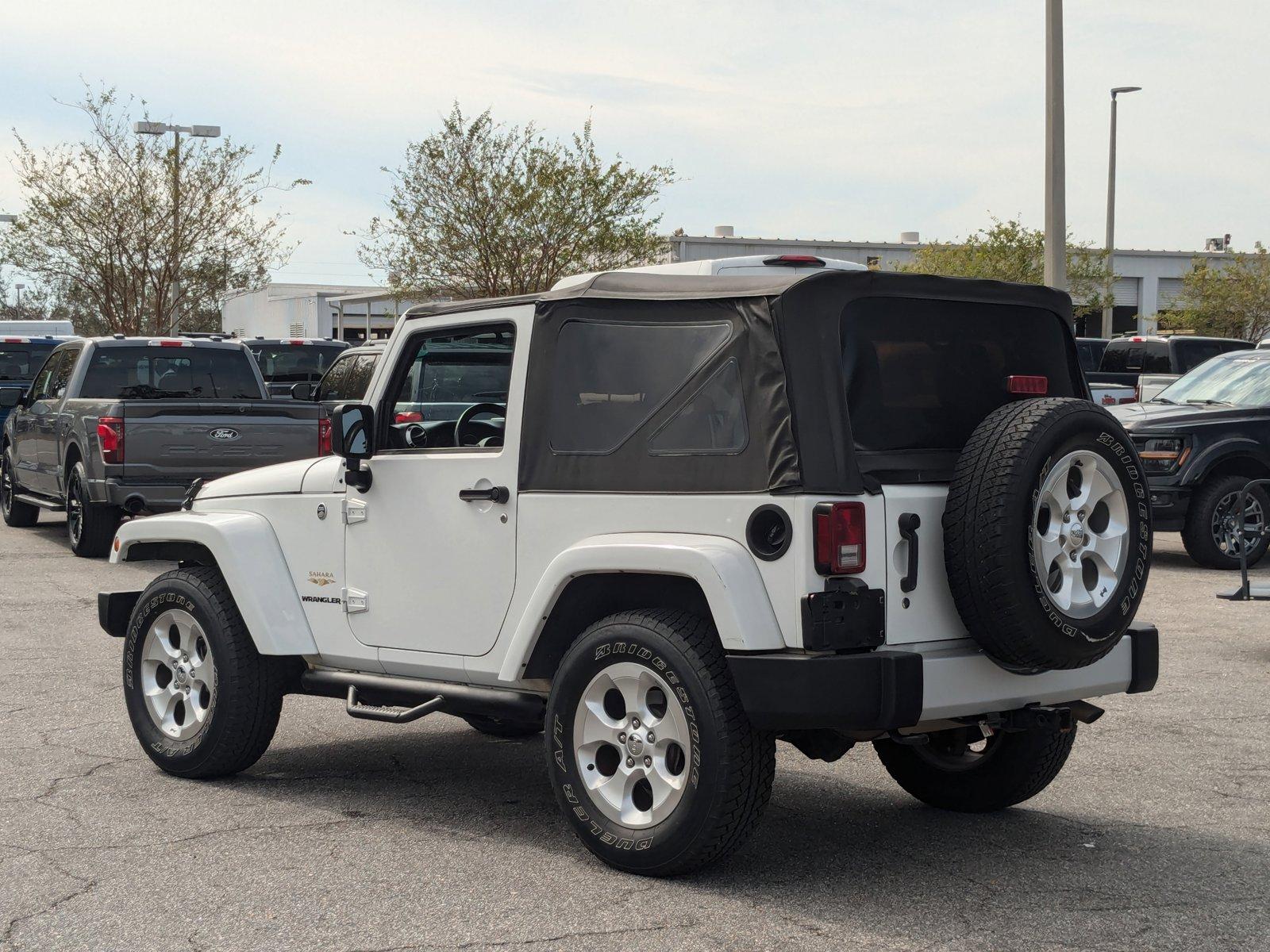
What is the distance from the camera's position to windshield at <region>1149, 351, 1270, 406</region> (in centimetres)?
1478

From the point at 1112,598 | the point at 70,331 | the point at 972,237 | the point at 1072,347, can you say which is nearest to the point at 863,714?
the point at 1112,598

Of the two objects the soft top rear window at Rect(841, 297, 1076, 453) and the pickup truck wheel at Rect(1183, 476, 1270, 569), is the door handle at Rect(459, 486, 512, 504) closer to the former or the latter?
the soft top rear window at Rect(841, 297, 1076, 453)

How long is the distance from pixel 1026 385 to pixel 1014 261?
4407cm

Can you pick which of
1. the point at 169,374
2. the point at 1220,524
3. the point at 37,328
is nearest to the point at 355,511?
the point at 1220,524

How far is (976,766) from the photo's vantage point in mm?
5914

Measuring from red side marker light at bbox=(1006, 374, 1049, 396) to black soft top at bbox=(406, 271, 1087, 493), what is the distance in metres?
0.05

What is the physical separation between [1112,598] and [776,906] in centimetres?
143

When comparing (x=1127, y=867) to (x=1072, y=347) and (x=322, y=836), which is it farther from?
(x=322, y=836)

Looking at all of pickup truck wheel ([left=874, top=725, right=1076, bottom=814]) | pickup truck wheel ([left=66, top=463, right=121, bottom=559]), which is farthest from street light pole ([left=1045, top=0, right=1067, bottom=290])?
pickup truck wheel ([left=874, top=725, right=1076, bottom=814])

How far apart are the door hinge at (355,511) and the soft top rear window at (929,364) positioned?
2.01m

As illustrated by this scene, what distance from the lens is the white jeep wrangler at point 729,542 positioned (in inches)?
186

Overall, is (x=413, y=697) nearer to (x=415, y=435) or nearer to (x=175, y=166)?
(x=415, y=435)

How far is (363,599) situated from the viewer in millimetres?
6023

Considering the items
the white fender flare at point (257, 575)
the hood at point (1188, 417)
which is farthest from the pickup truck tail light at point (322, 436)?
the white fender flare at point (257, 575)
